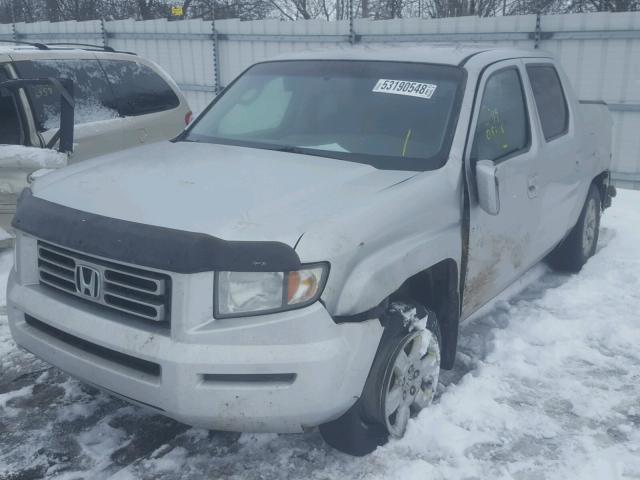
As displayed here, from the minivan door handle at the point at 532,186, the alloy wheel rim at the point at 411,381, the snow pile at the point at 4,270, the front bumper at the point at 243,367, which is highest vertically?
the minivan door handle at the point at 532,186

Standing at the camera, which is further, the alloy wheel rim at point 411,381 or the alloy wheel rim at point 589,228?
the alloy wheel rim at point 589,228

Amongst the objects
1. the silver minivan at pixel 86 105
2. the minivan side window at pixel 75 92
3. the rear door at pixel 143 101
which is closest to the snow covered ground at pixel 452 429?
the silver minivan at pixel 86 105

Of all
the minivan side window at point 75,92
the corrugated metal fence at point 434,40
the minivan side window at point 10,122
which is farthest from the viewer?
the corrugated metal fence at point 434,40

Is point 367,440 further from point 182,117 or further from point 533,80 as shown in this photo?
point 182,117

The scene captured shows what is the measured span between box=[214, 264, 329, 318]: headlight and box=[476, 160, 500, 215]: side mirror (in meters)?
1.16

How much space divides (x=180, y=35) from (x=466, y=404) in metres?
11.1

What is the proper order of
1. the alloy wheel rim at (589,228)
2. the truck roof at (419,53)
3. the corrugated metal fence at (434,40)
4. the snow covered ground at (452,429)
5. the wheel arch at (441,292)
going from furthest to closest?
the corrugated metal fence at (434,40)
the alloy wheel rim at (589,228)
the truck roof at (419,53)
the wheel arch at (441,292)
the snow covered ground at (452,429)

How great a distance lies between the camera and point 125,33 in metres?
13.8

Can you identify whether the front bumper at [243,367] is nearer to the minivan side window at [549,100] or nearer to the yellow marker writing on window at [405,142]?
the yellow marker writing on window at [405,142]

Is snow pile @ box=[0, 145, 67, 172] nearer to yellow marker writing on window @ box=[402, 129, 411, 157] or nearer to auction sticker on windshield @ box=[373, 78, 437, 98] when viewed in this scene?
auction sticker on windshield @ box=[373, 78, 437, 98]

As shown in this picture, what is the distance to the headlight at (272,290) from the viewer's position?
2479mm

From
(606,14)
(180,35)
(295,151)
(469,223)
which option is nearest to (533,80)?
(469,223)

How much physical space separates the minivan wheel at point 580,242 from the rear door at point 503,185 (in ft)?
4.01

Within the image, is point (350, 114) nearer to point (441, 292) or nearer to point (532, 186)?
point (441, 292)
